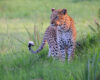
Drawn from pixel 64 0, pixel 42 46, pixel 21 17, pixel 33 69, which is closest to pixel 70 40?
pixel 42 46

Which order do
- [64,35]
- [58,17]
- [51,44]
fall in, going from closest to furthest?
[58,17] < [64,35] < [51,44]

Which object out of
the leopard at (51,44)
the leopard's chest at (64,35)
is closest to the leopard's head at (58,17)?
the leopard's chest at (64,35)

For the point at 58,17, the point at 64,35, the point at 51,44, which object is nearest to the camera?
the point at 58,17

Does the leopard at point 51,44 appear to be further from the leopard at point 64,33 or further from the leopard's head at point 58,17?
the leopard's head at point 58,17

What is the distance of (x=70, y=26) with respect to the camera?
604 cm

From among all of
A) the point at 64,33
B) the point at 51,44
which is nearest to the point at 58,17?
the point at 64,33

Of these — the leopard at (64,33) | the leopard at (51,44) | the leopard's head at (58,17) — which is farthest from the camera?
the leopard at (51,44)

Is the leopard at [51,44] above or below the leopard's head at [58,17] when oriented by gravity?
below

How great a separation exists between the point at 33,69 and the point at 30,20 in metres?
7.37

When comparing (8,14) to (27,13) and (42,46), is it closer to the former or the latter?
(27,13)

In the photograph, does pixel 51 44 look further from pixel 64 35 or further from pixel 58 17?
pixel 58 17

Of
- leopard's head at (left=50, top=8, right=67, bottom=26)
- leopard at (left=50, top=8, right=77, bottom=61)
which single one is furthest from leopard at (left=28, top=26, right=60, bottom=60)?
leopard's head at (left=50, top=8, right=67, bottom=26)

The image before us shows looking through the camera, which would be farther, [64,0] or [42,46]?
[64,0]

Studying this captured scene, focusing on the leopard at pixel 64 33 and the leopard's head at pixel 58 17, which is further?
the leopard at pixel 64 33
